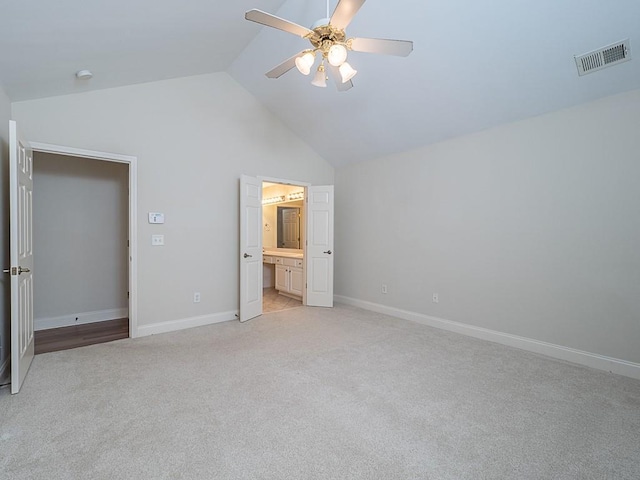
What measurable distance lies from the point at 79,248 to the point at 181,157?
6.30 ft

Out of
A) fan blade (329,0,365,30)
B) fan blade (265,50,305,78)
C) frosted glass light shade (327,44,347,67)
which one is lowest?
frosted glass light shade (327,44,347,67)

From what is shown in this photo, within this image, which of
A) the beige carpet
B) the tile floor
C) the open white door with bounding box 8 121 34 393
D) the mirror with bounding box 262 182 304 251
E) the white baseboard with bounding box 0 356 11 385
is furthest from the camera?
the mirror with bounding box 262 182 304 251

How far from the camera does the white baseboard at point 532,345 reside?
9.20ft

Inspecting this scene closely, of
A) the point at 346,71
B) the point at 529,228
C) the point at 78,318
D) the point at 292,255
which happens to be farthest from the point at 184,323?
the point at 529,228

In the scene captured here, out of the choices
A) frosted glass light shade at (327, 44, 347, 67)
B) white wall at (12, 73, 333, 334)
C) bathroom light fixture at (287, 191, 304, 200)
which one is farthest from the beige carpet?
bathroom light fixture at (287, 191, 304, 200)

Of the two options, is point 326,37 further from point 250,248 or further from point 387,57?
point 250,248

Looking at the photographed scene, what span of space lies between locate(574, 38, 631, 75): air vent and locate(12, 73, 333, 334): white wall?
3.69 metres

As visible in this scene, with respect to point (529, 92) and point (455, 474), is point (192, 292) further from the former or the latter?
point (529, 92)

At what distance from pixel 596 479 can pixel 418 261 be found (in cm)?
296

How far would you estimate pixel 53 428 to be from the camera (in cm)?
196

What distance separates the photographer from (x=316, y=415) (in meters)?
2.11

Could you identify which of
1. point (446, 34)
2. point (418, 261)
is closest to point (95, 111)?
point (446, 34)

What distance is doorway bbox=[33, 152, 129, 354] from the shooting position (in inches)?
159

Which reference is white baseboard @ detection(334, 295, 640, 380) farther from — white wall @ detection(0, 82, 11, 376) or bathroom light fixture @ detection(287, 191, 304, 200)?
white wall @ detection(0, 82, 11, 376)
